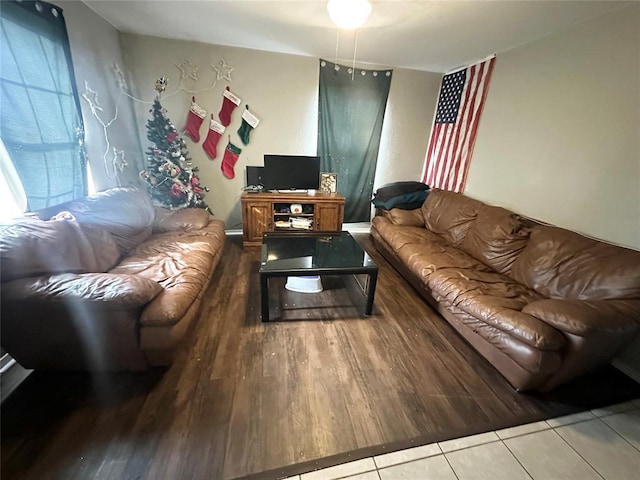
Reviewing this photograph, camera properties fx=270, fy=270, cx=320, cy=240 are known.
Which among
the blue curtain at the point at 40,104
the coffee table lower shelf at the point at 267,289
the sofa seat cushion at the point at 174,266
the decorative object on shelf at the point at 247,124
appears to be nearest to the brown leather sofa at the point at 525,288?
the coffee table lower shelf at the point at 267,289

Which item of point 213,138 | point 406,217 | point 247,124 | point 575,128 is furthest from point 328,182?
point 575,128

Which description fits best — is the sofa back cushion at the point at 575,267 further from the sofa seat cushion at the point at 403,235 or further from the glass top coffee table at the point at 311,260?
the glass top coffee table at the point at 311,260

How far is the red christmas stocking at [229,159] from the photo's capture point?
351 centimetres

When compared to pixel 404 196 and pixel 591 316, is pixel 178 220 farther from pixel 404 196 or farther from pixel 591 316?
pixel 591 316

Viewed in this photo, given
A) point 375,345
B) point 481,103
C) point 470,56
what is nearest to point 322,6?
point 470,56

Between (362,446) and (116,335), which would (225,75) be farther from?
(362,446)

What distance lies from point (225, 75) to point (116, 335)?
122 inches

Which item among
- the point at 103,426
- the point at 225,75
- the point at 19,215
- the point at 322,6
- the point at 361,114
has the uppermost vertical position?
the point at 322,6

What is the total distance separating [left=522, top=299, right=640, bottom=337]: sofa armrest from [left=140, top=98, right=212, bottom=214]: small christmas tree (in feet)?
11.1

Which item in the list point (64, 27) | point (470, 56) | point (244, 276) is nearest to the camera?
point (64, 27)

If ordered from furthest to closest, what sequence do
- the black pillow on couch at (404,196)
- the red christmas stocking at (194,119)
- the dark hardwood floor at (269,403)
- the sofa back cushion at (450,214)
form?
the black pillow on couch at (404,196) → the red christmas stocking at (194,119) → the sofa back cushion at (450,214) → the dark hardwood floor at (269,403)

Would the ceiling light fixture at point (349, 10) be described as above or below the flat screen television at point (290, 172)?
above

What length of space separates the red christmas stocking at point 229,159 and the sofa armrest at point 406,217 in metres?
2.12

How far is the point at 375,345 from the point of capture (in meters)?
1.90
